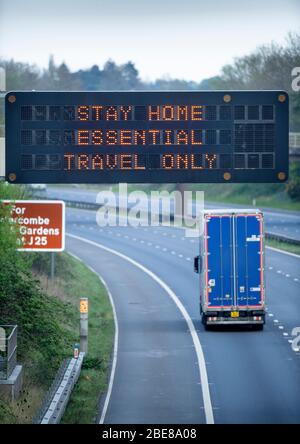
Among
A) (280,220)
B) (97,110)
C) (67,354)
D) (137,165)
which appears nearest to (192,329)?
(67,354)

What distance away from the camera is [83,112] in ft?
91.5

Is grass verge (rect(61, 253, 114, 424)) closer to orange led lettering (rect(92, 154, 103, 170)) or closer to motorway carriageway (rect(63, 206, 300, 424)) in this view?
motorway carriageway (rect(63, 206, 300, 424))

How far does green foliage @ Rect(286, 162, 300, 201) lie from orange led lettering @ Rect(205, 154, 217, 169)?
65.9 m

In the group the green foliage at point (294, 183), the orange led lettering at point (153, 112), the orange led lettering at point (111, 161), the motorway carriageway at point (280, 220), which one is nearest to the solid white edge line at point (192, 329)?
the orange led lettering at point (111, 161)

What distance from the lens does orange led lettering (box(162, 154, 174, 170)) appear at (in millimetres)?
27812

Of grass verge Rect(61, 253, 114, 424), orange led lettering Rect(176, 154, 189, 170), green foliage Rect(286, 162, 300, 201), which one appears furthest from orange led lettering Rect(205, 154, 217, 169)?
green foliage Rect(286, 162, 300, 201)

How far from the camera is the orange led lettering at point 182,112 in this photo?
90.9 ft

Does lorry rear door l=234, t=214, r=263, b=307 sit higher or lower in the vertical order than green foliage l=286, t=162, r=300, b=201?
lower

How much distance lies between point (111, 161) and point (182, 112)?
191cm

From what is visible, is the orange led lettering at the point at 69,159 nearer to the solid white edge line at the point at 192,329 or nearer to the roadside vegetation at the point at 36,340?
the roadside vegetation at the point at 36,340

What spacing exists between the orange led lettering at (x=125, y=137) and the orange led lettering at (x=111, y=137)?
13 cm

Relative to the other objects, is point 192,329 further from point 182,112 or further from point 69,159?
point 182,112
